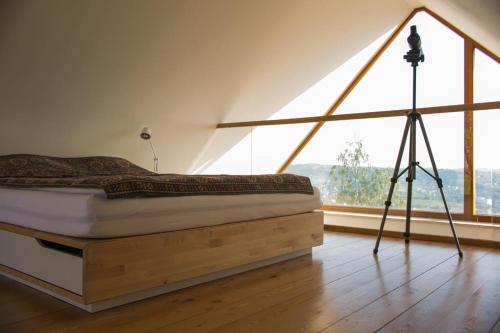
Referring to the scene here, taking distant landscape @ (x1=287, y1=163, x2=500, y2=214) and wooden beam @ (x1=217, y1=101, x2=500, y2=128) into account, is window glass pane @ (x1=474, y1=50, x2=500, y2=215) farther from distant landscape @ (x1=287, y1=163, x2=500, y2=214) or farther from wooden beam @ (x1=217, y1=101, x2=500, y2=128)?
wooden beam @ (x1=217, y1=101, x2=500, y2=128)

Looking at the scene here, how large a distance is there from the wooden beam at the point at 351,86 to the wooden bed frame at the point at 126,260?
7.20ft

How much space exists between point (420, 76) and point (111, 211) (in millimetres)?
3636

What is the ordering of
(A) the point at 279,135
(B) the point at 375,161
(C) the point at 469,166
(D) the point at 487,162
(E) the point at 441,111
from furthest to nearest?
(A) the point at 279,135
(B) the point at 375,161
(C) the point at 469,166
(D) the point at 487,162
(E) the point at 441,111

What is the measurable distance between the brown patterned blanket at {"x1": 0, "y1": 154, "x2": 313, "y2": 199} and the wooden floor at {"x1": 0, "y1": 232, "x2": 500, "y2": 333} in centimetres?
46

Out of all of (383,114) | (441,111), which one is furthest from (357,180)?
(441,111)

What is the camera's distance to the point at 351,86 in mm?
4734

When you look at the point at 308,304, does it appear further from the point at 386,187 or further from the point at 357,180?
the point at 357,180

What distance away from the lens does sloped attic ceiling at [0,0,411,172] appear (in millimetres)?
2768

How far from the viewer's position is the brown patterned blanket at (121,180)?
1.77m

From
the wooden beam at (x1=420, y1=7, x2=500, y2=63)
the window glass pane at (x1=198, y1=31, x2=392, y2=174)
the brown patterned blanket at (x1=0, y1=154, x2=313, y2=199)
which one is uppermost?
the wooden beam at (x1=420, y1=7, x2=500, y2=63)

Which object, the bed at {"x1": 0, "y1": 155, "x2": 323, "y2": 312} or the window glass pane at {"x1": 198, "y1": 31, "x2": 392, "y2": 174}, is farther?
the window glass pane at {"x1": 198, "y1": 31, "x2": 392, "y2": 174}

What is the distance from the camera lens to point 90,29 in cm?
280

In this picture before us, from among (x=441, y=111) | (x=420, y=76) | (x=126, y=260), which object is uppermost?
(x=420, y=76)

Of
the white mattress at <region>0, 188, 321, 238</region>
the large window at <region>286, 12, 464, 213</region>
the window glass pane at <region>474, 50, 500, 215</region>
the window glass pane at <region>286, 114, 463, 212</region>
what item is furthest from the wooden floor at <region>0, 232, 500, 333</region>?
the large window at <region>286, 12, 464, 213</region>
